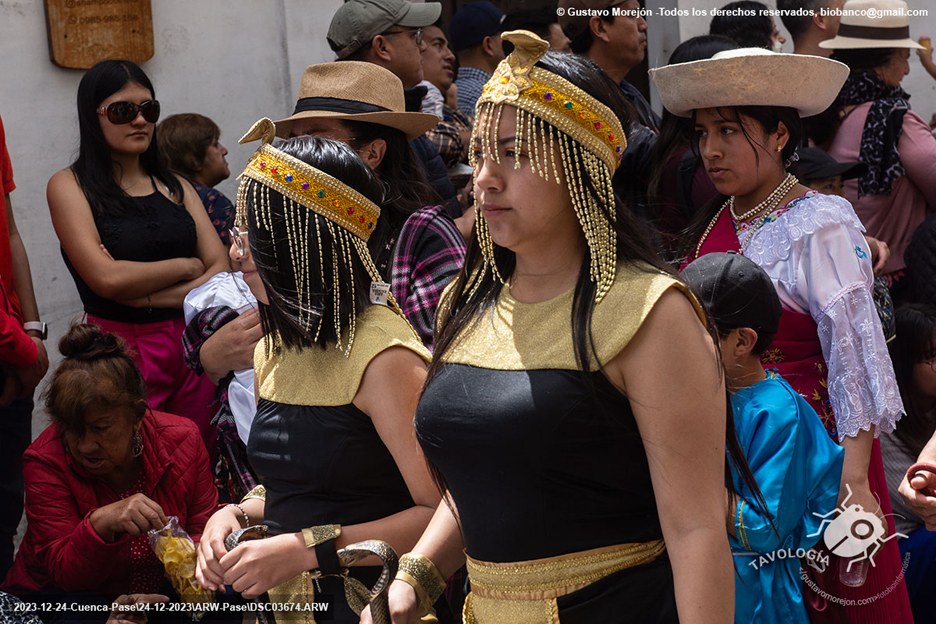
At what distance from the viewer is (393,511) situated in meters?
2.32

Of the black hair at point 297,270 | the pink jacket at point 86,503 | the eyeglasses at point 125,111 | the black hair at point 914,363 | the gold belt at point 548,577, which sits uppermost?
the black hair at point 297,270

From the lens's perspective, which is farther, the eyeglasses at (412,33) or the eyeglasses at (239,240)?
the eyeglasses at (412,33)

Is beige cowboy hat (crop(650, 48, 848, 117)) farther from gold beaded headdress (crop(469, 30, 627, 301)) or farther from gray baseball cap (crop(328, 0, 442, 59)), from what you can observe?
gray baseball cap (crop(328, 0, 442, 59))

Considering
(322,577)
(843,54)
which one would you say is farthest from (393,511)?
(843,54)

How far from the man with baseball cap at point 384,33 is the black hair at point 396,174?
1057 mm

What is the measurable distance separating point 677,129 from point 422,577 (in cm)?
216

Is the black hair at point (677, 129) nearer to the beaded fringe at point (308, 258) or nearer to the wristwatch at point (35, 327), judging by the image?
the beaded fringe at point (308, 258)

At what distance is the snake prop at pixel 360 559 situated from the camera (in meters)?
1.97

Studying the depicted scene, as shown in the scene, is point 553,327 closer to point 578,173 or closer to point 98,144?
point 578,173

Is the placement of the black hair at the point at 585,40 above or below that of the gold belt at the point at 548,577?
above

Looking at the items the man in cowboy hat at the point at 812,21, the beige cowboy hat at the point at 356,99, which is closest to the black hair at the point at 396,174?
the beige cowboy hat at the point at 356,99

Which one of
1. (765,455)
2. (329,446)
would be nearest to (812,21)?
(765,455)

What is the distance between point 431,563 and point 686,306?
2.40ft

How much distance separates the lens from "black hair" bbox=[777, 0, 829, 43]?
4921 millimetres
